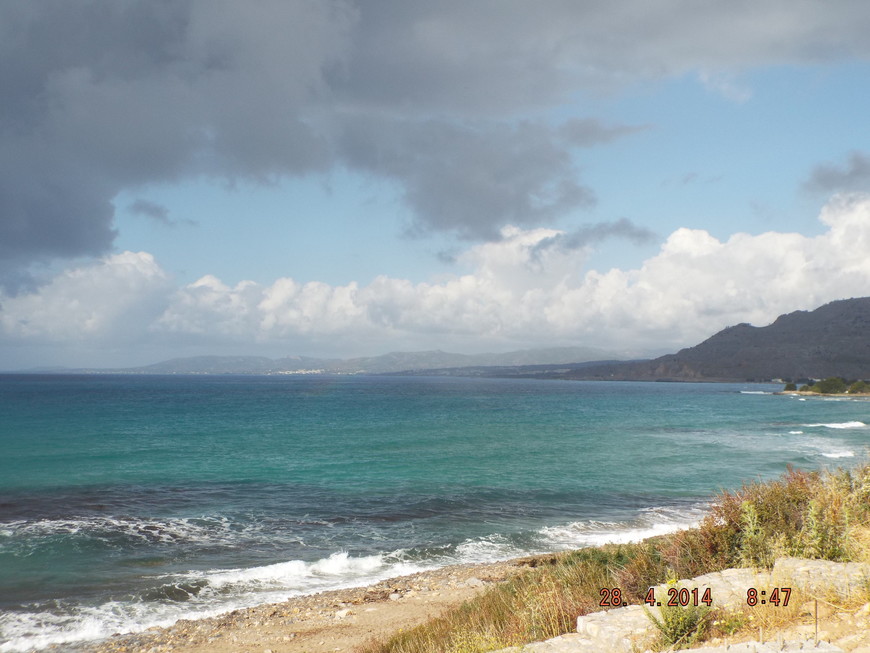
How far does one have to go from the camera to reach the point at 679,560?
8.93 meters

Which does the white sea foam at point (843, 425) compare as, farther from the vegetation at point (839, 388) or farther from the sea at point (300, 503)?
the vegetation at point (839, 388)

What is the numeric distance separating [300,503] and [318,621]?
515 inches

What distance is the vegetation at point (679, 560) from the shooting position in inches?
316

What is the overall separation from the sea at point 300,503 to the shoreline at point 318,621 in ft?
2.82

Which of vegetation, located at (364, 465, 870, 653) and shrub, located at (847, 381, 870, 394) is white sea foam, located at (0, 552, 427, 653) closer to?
vegetation, located at (364, 465, 870, 653)

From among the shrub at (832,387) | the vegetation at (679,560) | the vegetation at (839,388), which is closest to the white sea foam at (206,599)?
the vegetation at (679,560)

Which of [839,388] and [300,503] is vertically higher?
[300,503]

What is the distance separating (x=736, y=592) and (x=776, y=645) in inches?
70.8

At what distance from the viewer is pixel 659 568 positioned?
28.7ft

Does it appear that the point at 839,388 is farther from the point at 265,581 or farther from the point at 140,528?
the point at 140,528

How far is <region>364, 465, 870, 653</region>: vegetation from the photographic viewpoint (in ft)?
26.3

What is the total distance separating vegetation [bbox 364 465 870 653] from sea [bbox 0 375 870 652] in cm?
476

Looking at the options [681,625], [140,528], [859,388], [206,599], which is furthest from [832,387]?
[681,625]

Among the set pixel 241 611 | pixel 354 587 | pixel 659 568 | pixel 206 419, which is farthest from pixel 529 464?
pixel 206 419
